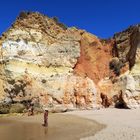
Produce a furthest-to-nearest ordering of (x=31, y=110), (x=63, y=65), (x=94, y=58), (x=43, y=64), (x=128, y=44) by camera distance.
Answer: (x=94, y=58) → (x=128, y=44) → (x=63, y=65) → (x=43, y=64) → (x=31, y=110)

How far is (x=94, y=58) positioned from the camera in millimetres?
35000

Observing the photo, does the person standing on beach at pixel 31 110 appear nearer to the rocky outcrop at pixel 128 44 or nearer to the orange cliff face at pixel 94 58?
the orange cliff face at pixel 94 58

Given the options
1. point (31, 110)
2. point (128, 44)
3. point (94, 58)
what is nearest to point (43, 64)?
point (31, 110)

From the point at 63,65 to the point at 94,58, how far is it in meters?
4.48

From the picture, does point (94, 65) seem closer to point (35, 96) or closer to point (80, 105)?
point (80, 105)

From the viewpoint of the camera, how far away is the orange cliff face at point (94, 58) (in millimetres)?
33031

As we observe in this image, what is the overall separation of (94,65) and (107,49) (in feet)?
10.8

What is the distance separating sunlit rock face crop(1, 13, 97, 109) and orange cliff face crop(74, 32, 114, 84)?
3.17 feet

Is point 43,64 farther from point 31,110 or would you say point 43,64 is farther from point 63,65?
point 31,110

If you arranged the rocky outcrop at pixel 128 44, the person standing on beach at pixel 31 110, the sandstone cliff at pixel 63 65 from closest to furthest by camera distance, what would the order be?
the person standing on beach at pixel 31 110, the sandstone cliff at pixel 63 65, the rocky outcrop at pixel 128 44

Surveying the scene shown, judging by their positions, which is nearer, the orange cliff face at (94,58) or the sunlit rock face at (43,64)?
the sunlit rock face at (43,64)

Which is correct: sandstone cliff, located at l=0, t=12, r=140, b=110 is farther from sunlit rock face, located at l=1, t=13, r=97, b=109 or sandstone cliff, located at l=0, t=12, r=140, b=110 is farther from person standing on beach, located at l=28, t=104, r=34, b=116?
person standing on beach, located at l=28, t=104, r=34, b=116

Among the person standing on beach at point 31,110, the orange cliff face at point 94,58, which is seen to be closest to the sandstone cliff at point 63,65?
the orange cliff face at point 94,58

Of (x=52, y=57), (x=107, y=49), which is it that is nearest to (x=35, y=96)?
(x=52, y=57)
